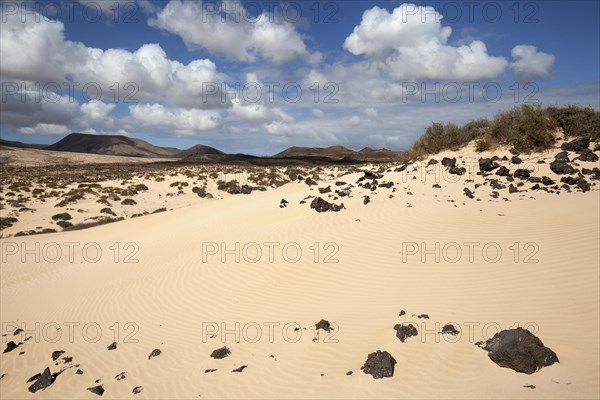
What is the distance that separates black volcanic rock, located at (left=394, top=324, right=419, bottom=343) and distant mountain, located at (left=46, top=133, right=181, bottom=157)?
557 ft

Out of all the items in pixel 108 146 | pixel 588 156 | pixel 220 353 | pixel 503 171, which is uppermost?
pixel 108 146

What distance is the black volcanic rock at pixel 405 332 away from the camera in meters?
5.13

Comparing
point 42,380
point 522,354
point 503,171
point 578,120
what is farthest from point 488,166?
point 42,380

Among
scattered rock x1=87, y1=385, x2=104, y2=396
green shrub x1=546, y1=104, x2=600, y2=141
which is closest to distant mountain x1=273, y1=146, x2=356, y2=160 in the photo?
green shrub x1=546, y1=104, x2=600, y2=141

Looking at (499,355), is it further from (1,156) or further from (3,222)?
(1,156)

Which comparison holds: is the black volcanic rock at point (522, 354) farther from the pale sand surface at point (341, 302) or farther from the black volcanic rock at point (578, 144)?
the black volcanic rock at point (578, 144)

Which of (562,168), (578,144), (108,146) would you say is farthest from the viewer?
(108,146)

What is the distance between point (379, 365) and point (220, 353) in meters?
2.67

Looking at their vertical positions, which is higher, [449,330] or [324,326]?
[449,330]

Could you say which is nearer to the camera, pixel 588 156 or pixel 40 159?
pixel 588 156

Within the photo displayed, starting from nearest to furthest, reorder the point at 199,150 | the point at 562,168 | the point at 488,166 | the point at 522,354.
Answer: the point at 522,354 → the point at 562,168 → the point at 488,166 → the point at 199,150

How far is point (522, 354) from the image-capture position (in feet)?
13.7

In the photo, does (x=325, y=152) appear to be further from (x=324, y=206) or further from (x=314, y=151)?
(x=324, y=206)

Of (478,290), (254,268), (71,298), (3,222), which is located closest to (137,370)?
(254,268)
